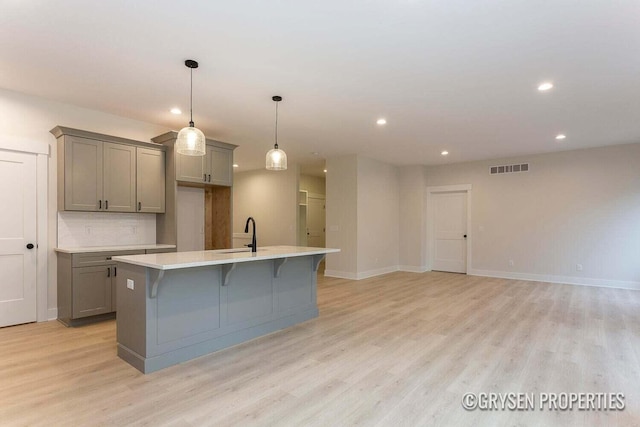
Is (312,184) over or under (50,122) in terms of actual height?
under

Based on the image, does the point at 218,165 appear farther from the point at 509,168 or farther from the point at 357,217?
the point at 509,168

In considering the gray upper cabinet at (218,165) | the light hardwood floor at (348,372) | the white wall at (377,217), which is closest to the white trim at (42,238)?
the light hardwood floor at (348,372)

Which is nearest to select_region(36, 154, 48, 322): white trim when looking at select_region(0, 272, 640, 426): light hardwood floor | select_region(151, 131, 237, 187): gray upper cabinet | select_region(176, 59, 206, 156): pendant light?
select_region(0, 272, 640, 426): light hardwood floor

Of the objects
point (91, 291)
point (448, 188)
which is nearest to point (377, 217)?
point (448, 188)

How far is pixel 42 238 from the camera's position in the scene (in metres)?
4.06

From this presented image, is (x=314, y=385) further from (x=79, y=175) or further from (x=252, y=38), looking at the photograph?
(x=79, y=175)

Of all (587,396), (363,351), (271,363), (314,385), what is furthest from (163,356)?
(587,396)

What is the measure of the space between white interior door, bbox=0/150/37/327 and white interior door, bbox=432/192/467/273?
7.85 metres

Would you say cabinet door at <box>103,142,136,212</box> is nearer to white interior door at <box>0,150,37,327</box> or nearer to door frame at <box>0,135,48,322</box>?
door frame at <box>0,135,48,322</box>

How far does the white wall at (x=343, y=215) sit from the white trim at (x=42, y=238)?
4.98 metres

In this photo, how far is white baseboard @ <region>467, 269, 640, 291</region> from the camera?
241 inches

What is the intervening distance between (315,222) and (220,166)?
212 inches

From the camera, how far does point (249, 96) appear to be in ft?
12.7

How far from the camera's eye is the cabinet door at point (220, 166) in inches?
206
